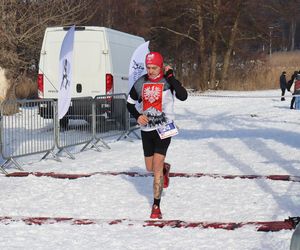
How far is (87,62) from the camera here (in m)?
14.9

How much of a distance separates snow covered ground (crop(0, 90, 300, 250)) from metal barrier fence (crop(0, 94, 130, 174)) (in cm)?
30

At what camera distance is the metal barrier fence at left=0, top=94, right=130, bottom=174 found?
10.1m

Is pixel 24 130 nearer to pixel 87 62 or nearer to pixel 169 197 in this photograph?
pixel 169 197

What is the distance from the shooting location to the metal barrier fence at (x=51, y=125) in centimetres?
1006

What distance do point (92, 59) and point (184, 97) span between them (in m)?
8.43

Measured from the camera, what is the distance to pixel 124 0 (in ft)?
171

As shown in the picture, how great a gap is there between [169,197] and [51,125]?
13.4 feet

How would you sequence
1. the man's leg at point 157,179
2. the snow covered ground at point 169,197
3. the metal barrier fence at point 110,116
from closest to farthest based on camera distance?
the snow covered ground at point 169,197
the man's leg at point 157,179
the metal barrier fence at point 110,116

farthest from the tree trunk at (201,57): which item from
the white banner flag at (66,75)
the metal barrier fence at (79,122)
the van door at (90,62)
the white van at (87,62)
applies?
the white banner flag at (66,75)

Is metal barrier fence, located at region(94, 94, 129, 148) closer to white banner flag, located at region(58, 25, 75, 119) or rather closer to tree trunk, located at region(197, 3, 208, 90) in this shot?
white banner flag, located at region(58, 25, 75, 119)

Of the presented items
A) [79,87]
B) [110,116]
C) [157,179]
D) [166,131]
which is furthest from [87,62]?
[157,179]

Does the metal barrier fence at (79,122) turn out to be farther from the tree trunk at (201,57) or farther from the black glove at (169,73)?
the tree trunk at (201,57)

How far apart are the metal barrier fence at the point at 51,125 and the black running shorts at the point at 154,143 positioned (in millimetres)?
3410

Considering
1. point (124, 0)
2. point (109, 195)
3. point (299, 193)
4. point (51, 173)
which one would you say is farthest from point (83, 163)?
point (124, 0)
